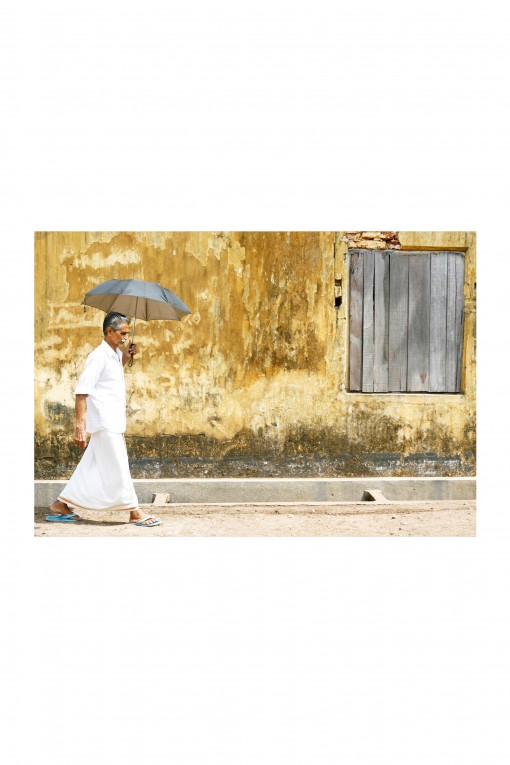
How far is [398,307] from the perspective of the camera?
24.1 ft

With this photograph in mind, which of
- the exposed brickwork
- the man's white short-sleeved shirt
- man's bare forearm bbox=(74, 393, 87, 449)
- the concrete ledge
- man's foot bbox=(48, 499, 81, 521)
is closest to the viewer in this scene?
man's bare forearm bbox=(74, 393, 87, 449)

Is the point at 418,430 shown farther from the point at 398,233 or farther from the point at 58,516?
the point at 58,516

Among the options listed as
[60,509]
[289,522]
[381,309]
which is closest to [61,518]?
[60,509]

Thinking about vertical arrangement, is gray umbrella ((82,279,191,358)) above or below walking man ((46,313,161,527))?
above

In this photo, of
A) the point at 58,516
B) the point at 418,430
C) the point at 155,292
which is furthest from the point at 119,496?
the point at 418,430

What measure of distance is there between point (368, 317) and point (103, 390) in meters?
2.61

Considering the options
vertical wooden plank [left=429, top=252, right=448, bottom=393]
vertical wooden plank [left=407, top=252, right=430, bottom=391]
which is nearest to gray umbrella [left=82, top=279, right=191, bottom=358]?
vertical wooden plank [left=407, top=252, right=430, bottom=391]

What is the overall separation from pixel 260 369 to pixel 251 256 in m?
1.05

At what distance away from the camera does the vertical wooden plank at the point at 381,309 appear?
737 centimetres

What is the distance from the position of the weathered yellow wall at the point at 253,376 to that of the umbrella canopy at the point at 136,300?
704 mm

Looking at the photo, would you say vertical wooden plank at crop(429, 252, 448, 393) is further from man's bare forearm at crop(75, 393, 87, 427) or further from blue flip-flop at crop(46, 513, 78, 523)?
blue flip-flop at crop(46, 513, 78, 523)

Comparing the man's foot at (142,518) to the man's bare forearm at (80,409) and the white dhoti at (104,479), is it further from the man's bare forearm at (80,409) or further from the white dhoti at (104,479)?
the man's bare forearm at (80,409)

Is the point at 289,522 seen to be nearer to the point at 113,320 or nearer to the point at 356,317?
the point at 356,317

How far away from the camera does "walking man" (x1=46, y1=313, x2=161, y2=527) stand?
20.4 ft
